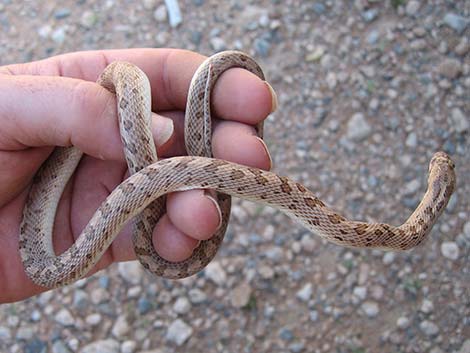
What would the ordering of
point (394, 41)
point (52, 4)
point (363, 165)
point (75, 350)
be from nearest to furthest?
point (75, 350)
point (363, 165)
point (394, 41)
point (52, 4)

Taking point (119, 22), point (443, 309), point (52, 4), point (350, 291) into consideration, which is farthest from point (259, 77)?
point (52, 4)

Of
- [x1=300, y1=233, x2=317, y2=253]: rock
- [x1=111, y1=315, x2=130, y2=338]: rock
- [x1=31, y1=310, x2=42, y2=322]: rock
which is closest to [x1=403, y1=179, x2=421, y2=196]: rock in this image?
[x1=300, y1=233, x2=317, y2=253]: rock

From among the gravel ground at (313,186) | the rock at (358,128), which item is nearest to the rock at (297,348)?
the gravel ground at (313,186)

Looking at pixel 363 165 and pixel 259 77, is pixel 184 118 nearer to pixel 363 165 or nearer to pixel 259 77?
pixel 259 77

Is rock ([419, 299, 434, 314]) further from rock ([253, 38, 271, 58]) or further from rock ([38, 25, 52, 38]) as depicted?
rock ([38, 25, 52, 38])

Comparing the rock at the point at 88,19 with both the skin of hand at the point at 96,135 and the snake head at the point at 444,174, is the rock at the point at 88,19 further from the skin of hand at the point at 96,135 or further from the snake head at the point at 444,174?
the snake head at the point at 444,174

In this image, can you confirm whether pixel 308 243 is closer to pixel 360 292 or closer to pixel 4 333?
pixel 360 292
